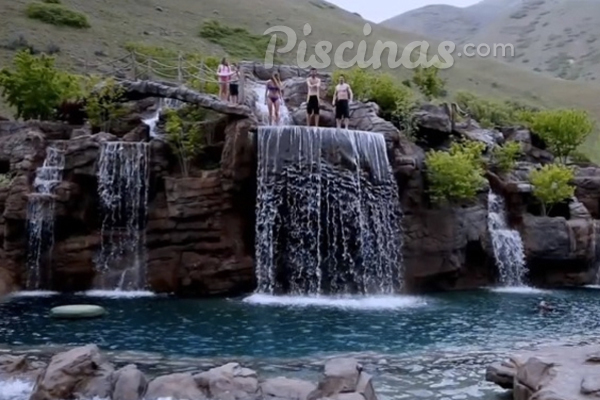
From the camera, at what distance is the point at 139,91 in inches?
1029

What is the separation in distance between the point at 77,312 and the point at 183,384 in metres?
7.57

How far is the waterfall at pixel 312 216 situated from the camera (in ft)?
73.4

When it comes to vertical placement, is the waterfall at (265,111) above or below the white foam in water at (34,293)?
above

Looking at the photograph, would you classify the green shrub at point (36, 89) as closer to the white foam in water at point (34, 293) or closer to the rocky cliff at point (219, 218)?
the rocky cliff at point (219, 218)

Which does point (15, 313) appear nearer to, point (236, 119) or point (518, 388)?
point (236, 119)

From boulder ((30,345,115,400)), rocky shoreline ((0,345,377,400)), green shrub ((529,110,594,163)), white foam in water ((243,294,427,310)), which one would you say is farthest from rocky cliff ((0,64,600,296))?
rocky shoreline ((0,345,377,400))

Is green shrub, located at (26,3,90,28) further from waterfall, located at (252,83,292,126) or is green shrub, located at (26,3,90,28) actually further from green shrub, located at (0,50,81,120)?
waterfall, located at (252,83,292,126)

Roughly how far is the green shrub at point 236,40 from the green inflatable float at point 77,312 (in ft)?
131

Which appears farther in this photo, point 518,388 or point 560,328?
point 560,328

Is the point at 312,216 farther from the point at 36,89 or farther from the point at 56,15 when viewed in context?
the point at 56,15

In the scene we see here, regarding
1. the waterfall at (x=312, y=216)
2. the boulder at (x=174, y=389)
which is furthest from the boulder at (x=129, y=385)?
the waterfall at (x=312, y=216)

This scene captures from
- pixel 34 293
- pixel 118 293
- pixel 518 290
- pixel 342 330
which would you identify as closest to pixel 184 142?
pixel 118 293

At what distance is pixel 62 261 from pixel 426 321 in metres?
11.9

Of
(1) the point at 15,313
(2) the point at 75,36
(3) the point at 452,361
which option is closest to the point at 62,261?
(1) the point at 15,313
